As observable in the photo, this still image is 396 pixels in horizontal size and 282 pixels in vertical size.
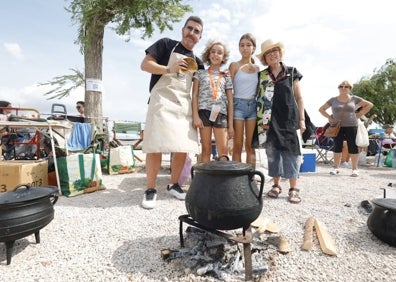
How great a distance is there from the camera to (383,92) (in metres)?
23.0

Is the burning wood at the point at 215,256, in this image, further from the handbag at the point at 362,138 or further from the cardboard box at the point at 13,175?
the handbag at the point at 362,138

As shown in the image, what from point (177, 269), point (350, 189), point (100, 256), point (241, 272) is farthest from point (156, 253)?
point (350, 189)

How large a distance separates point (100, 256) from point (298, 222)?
1766 mm

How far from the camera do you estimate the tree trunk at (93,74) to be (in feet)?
18.0

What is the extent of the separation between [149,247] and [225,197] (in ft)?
2.48

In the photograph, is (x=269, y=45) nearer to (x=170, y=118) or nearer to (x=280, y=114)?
(x=280, y=114)

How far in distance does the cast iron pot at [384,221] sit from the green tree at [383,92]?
25.3 m

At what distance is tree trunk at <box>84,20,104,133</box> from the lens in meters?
5.50

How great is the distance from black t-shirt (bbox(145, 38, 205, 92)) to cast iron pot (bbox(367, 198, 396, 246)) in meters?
2.44

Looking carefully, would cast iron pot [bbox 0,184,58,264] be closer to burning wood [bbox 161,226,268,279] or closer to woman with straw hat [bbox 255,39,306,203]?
burning wood [bbox 161,226,268,279]

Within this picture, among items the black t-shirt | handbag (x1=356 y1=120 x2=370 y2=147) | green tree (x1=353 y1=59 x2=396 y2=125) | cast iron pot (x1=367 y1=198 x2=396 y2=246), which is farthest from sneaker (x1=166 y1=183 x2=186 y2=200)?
green tree (x1=353 y1=59 x2=396 y2=125)

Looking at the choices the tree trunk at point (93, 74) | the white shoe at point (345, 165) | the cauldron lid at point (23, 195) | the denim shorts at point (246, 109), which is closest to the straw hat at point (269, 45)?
the denim shorts at point (246, 109)

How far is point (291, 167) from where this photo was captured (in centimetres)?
305

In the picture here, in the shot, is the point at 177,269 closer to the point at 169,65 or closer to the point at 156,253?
the point at 156,253
